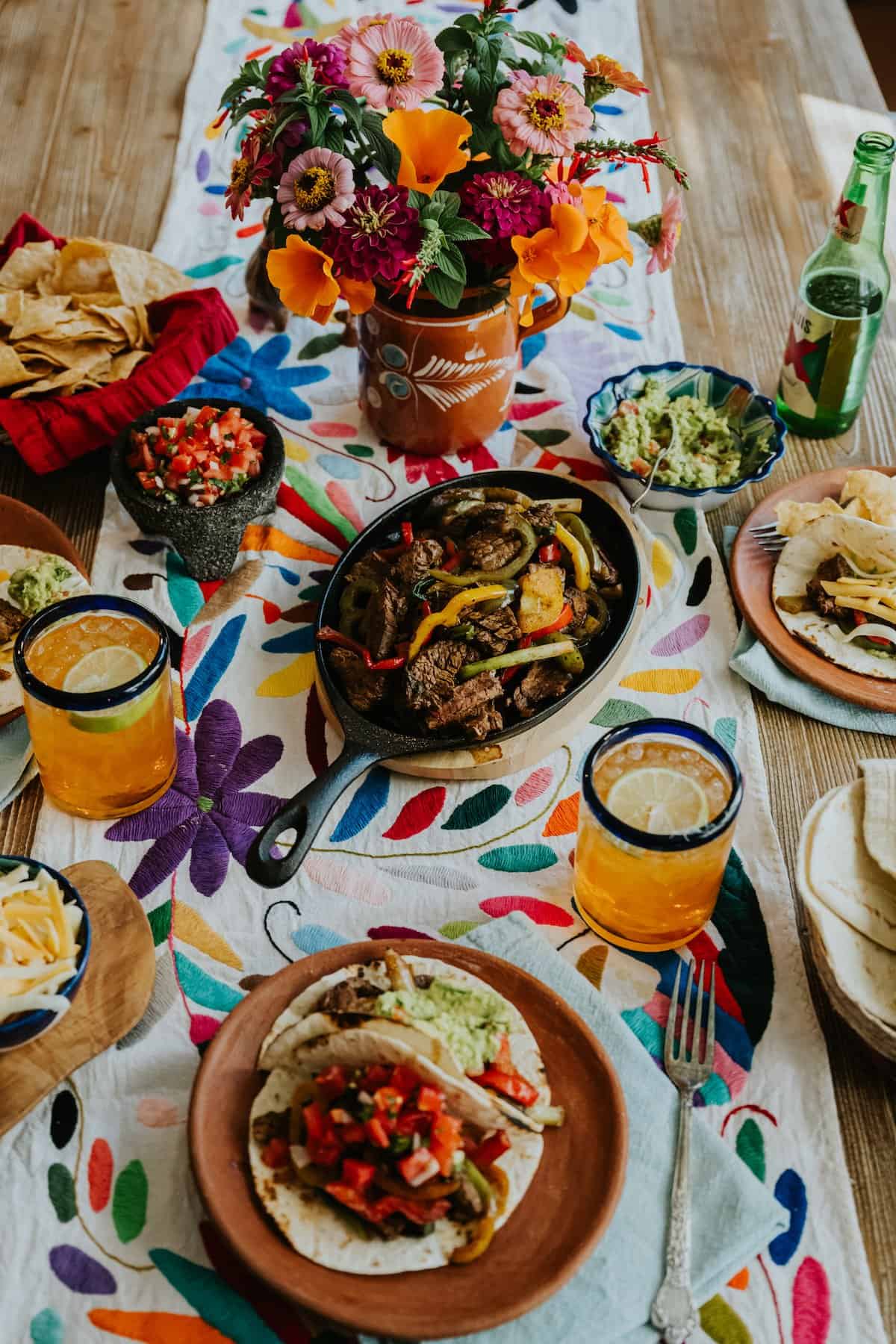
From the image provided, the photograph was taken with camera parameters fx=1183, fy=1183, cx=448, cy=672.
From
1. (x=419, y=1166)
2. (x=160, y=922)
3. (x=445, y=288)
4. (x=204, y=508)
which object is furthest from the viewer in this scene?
(x=204, y=508)

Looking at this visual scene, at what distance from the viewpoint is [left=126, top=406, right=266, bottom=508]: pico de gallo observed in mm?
2229

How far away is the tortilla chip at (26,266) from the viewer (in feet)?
8.68

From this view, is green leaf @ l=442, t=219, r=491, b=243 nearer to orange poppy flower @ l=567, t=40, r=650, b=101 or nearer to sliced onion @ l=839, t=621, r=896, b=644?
orange poppy flower @ l=567, t=40, r=650, b=101

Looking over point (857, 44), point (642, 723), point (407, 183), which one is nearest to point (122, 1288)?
point (642, 723)

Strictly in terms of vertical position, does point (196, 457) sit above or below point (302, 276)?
below

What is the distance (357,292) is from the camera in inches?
81.7

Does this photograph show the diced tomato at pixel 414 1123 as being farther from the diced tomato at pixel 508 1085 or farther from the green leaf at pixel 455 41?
the green leaf at pixel 455 41

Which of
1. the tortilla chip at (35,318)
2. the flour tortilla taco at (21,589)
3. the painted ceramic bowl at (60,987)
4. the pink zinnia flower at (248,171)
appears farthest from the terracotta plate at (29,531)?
the painted ceramic bowl at (60,987)

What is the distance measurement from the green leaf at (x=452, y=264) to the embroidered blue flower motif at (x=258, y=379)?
73cm

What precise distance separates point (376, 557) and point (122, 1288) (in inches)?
49.1

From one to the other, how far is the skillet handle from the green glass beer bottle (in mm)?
1340

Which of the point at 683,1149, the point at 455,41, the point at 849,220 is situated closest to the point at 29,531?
the point at 455,41

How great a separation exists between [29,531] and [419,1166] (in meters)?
1.49

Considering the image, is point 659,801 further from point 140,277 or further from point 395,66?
point 140,277
